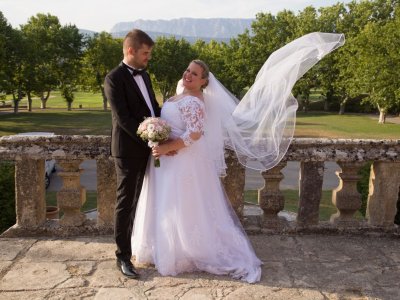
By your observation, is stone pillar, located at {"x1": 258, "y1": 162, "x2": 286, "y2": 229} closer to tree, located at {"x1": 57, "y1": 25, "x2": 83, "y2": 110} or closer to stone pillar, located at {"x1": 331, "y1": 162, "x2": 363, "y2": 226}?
stone pillar, located at {"x1": 331, "y1": 162, "x2": 363, "y2": 226}

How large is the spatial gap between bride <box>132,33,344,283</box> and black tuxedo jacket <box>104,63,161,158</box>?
24cm

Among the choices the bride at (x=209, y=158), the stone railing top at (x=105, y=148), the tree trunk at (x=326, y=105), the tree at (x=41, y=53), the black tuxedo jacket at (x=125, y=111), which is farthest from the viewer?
the tree trunk at (x=326, y=105)

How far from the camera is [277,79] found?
407cm

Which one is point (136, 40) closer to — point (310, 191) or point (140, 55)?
point (140, 55)

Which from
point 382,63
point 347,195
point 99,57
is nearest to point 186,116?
point 347,195

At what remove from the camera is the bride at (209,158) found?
3758 millimetres

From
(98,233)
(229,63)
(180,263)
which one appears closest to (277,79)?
(180,263)

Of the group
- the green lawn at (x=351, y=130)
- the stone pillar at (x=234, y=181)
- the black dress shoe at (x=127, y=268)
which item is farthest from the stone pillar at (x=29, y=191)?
the green lawn at (x=351, y=130)

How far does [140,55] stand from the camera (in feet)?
11.8

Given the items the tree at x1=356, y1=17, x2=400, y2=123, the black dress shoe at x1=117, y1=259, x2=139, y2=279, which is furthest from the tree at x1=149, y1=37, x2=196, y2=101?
the black dress shoe at x1=117, y1=259, x2=139, y2=279

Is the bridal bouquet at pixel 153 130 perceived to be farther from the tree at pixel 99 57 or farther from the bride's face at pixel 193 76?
the tree at pixel 99 57

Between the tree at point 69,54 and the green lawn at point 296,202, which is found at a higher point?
the tree at point 69,54

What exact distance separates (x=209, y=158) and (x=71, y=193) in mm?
1624

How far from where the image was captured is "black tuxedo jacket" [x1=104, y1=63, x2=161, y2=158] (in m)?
3.52
